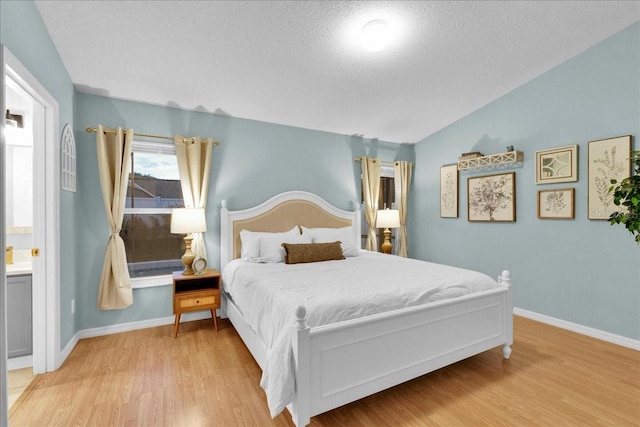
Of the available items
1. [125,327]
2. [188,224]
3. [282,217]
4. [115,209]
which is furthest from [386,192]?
[125,327]

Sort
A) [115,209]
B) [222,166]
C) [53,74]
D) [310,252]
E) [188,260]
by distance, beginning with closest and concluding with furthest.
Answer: [53,74], [115,209], [188,260], [310,252], [222,166]

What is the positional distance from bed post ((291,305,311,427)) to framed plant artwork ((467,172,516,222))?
329cm

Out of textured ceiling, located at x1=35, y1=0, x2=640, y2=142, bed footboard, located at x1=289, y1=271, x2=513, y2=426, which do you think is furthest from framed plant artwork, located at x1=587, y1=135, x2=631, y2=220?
bed footboard, located at x1=289, y1=271, x2=513, y2=426

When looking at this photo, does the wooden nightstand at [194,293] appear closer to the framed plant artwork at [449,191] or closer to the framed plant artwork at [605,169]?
the framed plant artwork at [449,191]

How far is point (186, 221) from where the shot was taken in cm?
306

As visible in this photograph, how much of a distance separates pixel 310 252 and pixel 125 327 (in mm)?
2115

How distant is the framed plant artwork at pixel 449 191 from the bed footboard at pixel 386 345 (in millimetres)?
2100

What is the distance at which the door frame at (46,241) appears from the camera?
230cm

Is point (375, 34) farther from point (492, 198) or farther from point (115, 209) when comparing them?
point (115, 209)

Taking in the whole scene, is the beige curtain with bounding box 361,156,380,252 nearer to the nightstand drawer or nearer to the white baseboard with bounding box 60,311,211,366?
the nightstand drawer

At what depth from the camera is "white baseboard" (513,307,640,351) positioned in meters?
2.80

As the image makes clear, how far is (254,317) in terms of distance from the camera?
7.32 ft

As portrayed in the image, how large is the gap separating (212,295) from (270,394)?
1.72m

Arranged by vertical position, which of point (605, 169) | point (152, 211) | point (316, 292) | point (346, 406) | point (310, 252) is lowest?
point (346, 406)
